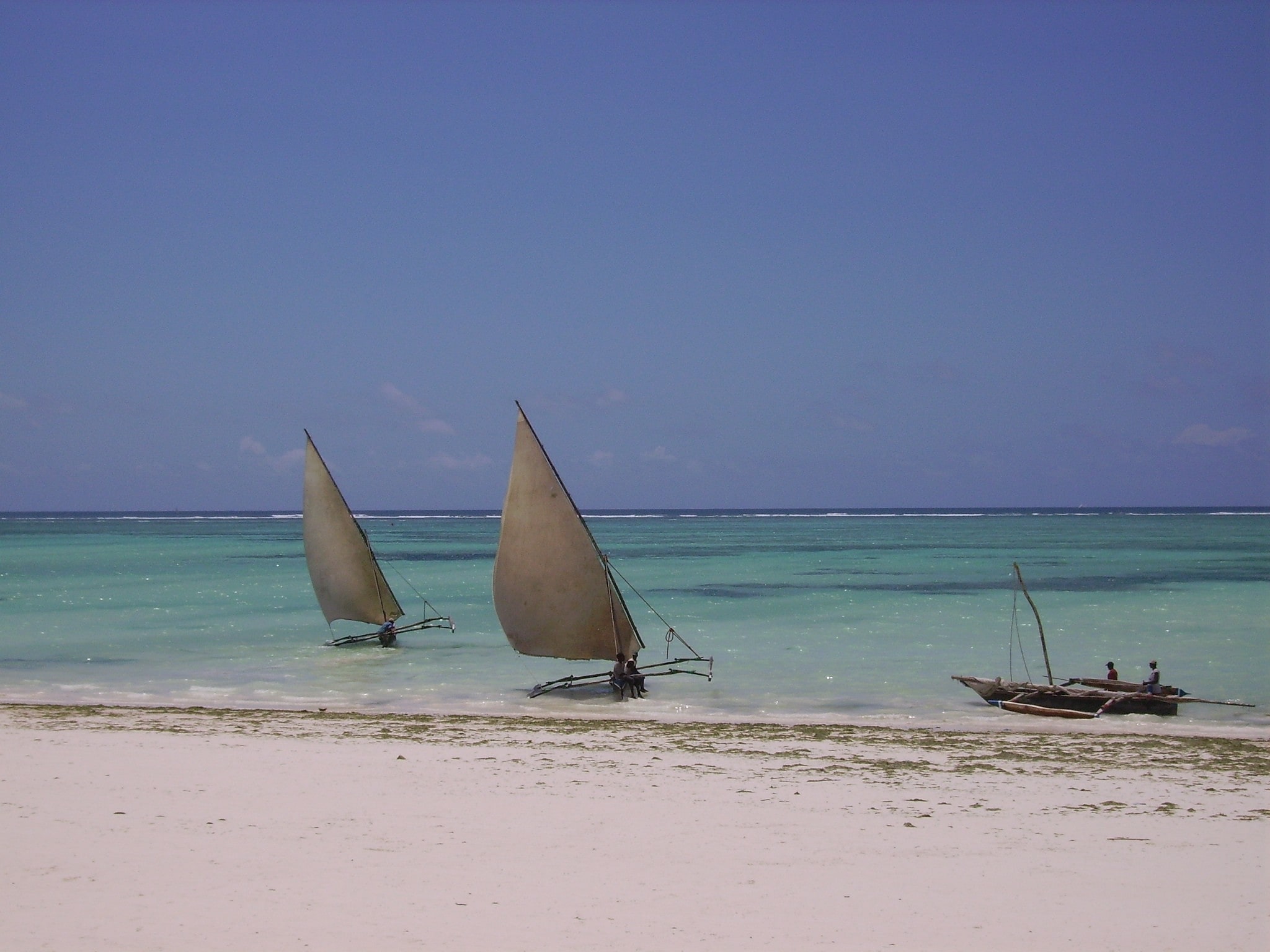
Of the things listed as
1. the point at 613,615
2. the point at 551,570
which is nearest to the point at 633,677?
the point at 613,615

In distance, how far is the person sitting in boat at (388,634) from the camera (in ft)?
95.5

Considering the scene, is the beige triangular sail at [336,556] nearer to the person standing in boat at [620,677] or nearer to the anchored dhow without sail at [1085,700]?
the person standing in boat at [620,677]

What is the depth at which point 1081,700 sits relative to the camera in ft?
63.3

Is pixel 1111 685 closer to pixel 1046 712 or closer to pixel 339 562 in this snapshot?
pixel 1046 712

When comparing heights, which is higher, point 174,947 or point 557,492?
point 557,492

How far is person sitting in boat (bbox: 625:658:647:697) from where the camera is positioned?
2083cm

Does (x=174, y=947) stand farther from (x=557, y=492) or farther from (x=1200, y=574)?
(x=1200, y=574)

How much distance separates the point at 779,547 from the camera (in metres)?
89.2

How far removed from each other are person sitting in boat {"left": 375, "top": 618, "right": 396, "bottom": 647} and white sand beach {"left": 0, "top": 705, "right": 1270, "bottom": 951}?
12.6 metres

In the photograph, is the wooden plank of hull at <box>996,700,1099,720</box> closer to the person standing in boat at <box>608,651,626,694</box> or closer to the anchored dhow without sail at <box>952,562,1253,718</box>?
the anchored dhow without sail at <box>952,562,1253,718</box>

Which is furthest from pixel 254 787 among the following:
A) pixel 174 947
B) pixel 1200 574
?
pixel 1200 574

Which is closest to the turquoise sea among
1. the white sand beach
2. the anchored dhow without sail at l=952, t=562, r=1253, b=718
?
the anchored dhow without sail at l=952, t=562, r=1253, b=718

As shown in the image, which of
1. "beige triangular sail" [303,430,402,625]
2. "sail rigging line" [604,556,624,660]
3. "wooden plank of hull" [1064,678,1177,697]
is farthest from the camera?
"beige triangular sail" [303,430,402,625]

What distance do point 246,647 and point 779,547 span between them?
6396 cm
